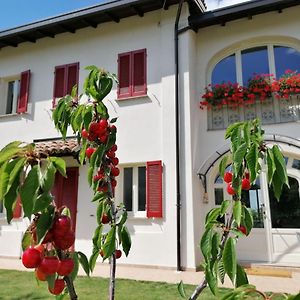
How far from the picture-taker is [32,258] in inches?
44.6

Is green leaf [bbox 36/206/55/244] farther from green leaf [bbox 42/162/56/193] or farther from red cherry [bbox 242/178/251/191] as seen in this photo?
red cherry [bbox 242/178/251/191]

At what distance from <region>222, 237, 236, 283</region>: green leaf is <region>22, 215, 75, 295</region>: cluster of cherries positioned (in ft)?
2.11

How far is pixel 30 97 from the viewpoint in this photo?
10961 millimetres

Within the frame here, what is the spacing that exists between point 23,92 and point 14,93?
1.01 metres

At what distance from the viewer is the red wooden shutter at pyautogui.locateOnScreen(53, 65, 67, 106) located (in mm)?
10555

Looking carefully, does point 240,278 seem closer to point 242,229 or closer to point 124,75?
point 242,229

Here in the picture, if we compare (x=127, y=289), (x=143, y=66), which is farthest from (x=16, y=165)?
(x=143, y=66)

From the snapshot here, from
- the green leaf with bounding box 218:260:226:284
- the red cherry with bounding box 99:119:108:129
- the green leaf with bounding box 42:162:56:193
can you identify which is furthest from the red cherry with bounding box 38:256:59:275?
the red cherry with bounding box 99:119:108:129

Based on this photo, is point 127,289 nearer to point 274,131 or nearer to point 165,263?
point 165,263

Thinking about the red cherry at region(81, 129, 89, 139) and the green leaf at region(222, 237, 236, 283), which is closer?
the green leaf at region(222, 237, 236, 283)

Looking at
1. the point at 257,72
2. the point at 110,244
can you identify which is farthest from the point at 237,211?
the point at 257,72

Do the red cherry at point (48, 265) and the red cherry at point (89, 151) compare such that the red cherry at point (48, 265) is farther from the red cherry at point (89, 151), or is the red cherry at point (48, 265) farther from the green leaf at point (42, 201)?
the red cherry at point (89, 151)

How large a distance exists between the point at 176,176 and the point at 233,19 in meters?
4.69

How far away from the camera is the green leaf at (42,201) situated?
3.55ft
